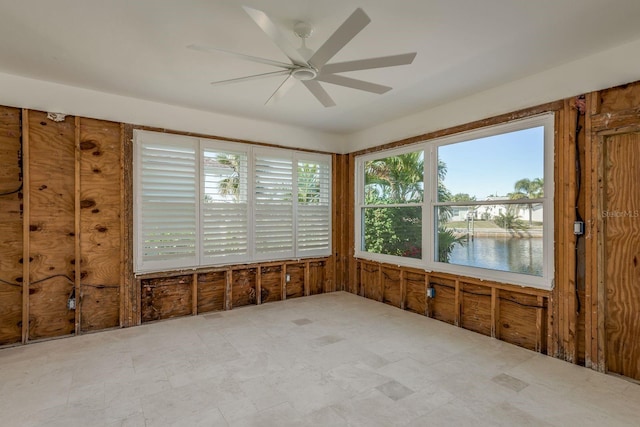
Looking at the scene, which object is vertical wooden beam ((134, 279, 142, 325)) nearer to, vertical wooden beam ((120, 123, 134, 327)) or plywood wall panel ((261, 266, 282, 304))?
vertical wooden beam ((120, 123, 134, 327))

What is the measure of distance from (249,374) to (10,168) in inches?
132

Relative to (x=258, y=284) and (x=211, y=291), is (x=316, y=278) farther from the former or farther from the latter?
(x=211, y=291)

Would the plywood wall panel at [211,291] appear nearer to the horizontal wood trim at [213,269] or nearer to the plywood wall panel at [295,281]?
the horizontal wood trim at [213,269]

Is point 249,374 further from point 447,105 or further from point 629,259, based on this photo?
point 447,105

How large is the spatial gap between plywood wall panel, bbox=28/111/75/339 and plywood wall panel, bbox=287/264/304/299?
112 inches

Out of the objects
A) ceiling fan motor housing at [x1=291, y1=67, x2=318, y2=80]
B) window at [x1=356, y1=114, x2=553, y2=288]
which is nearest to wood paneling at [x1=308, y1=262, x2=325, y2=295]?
window at [x1=356, y1=114, x2=553, y2=288]

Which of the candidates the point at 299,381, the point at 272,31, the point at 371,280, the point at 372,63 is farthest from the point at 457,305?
the point at 272,31

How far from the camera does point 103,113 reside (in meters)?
3.87

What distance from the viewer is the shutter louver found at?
4.11 metres

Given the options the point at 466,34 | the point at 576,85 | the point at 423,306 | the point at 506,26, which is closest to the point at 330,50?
the point at 466,34

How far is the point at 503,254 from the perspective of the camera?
3648 mm

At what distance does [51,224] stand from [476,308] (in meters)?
5.00

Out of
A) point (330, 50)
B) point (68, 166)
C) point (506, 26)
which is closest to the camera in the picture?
point (330, 50)

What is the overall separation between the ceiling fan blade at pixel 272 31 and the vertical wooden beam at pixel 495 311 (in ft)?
10.4
